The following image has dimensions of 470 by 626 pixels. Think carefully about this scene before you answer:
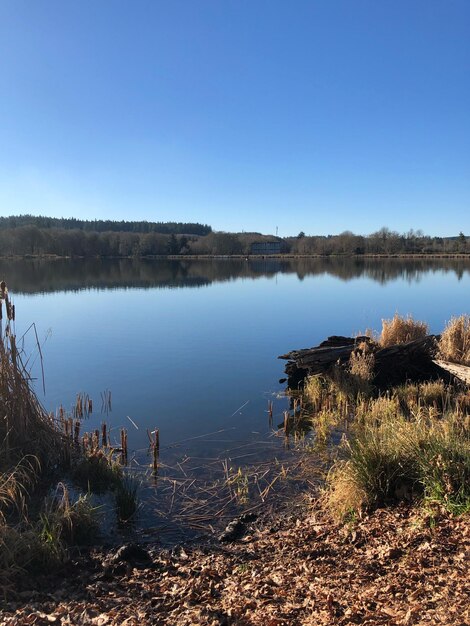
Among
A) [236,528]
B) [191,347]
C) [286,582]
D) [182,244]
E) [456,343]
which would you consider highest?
[182,244]

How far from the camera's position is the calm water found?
12.1 metres

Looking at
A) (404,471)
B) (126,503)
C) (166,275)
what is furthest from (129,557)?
(166,275)

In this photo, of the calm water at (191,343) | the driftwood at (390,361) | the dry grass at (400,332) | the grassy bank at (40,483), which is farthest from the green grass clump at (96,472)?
the dry grass at (400,332)

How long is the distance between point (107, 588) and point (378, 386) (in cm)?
999

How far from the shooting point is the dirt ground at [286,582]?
391 cm

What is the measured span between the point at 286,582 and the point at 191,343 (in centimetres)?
1802

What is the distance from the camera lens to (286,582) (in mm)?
4699

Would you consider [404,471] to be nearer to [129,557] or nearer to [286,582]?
[286,582]

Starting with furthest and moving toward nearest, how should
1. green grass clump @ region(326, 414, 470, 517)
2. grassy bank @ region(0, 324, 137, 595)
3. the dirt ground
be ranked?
green grass clump @ region(326, 414, 470, 517), grassy bank @ region(0, 324, 137, 595), the dirt ground

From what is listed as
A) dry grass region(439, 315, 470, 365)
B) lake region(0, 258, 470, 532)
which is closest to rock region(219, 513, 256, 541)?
lake region(0, 258, 470, 532)

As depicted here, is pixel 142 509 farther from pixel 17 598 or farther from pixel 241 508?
pixel 17 598

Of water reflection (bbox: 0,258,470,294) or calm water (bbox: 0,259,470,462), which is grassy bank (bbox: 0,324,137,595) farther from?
water reflection (bbox: 0,258,470,294)

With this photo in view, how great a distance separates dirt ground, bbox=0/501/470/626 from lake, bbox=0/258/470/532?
3657 millimetres

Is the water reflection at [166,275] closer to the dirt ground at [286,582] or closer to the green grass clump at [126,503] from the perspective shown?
the green grass clump at [126,503]
